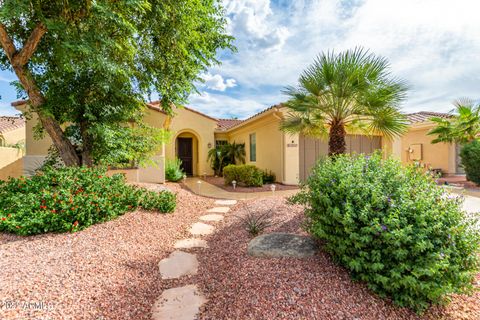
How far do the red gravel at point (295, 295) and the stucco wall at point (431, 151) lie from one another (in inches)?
565

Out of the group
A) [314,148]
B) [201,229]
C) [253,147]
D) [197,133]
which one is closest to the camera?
[201,229]

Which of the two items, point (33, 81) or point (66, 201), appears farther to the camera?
point (33, 81)

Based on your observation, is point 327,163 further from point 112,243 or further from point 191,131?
point 191,131

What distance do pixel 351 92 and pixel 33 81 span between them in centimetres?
835

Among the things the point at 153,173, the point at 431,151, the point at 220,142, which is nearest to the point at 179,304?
the point at 153,173

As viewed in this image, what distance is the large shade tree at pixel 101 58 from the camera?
17.1 ft

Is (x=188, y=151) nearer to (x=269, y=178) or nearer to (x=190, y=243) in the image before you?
(x=269, y=178)

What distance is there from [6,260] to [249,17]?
9.23m

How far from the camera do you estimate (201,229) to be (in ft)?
17.9

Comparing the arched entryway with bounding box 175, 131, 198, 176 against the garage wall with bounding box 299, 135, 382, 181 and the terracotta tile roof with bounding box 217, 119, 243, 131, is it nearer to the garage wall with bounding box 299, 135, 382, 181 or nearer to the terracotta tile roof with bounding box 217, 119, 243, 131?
the terracotta tile roof with bounding box 217, 119, 243, 131

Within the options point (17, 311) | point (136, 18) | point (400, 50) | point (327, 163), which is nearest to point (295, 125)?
point (327, 163)

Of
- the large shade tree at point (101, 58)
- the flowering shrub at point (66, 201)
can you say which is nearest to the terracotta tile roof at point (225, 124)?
the large shade tree at point (101, 58)

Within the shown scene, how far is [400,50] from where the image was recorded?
7.22 meters

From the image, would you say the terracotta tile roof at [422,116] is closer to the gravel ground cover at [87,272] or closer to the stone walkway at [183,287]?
the stone walkway at [183,287]
